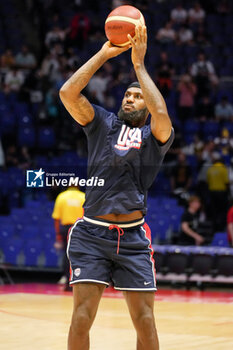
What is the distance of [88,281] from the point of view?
4.69m

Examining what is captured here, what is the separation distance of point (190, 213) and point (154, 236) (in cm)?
85

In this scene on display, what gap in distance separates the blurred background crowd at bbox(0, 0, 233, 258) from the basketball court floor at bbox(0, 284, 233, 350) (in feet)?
9.47

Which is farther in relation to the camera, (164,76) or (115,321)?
(164,76)

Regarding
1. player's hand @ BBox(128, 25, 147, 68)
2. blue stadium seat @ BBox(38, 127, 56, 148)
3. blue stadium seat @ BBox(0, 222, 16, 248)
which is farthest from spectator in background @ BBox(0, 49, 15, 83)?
player's hand @ BBox(128, 25, 147, 68)

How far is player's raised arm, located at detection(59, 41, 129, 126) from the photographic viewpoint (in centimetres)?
477

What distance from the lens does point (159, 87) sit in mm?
17359

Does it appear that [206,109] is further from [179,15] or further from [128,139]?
[128,139]

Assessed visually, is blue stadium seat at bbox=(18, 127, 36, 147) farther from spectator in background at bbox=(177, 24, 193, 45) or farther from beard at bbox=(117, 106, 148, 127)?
beard at bbox=(117, 106, 148, 127)

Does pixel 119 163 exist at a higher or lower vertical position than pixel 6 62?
higher

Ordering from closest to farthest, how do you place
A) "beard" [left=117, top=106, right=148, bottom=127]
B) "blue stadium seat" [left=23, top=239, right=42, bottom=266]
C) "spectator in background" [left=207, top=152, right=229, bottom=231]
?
"beard" [left=117, top=106, right=148, bottom=127], "blue stadium seat" [left=23, top=239, right=42, bottom=266], "spectator in background" [left=207, top=152, right=229, bottom=231]

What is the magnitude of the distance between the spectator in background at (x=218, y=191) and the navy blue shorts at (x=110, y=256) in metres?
10.1

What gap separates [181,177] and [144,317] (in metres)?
10.6

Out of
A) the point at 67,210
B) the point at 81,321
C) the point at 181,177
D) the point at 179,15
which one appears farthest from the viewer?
the point at 179,15

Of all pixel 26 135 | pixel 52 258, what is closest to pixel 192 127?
pixel 26 135
